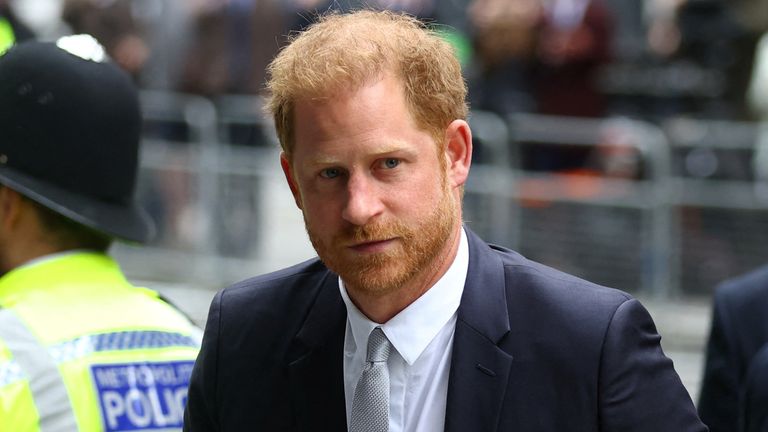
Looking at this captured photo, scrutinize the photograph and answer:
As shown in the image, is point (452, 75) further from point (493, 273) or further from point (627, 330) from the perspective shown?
point (627, 330)

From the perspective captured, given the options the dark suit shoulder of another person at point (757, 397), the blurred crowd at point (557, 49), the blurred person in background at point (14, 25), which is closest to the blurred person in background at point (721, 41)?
the blurred crowd at point (557, 49)

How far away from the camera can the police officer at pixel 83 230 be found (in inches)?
146

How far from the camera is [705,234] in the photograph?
1038 cm

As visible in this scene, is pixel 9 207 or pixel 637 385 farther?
pixel 9 207

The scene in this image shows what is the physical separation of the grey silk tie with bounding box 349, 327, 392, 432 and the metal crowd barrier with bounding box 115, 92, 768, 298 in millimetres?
7349

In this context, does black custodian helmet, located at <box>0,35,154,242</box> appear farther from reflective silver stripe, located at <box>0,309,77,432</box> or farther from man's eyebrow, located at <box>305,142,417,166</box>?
man's eyebrow, located at <box>305,142,417,166</box>

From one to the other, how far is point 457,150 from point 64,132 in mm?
1183

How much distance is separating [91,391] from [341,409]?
75 cm

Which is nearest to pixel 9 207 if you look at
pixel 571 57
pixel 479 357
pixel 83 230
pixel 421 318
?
pixel 83 230

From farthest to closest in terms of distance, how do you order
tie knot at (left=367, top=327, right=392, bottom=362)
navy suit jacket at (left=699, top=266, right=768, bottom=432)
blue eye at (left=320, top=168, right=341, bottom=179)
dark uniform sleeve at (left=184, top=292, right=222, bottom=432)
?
navy suit jacket at (left=699, top=266, right=768, bottom=432) < dark uniform sleeve at (left=184, top=292, right=222, bottom=432) < tie knot at (left=367, top=327, right=392, bottom=362) < blue eye at (left=320, top=168, right=341, bottom=179)

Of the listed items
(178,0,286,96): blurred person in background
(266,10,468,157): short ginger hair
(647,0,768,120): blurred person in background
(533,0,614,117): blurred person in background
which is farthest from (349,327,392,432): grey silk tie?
(178,0,286,96): blurred person in background

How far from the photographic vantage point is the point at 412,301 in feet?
10.4

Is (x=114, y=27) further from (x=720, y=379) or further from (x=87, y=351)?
(x=87, y=351)

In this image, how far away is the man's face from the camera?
3014 millimetres
